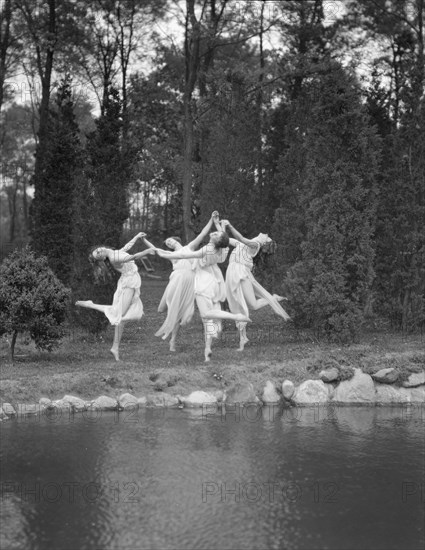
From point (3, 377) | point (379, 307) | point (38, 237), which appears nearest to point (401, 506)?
point (3, 377)

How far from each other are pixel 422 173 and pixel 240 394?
26.4 ft

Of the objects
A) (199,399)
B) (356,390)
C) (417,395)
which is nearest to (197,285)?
(199,399)

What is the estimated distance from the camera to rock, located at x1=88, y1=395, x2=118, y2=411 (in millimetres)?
10469

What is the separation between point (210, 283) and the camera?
516 inches

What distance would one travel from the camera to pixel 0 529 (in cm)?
627

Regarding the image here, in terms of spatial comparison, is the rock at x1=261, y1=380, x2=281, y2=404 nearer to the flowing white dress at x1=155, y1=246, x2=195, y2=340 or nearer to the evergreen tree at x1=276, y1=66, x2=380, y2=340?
the flowing white dress at x1=155, y1=246, x2=195, y2=340

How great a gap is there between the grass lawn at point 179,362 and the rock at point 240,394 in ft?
0.61

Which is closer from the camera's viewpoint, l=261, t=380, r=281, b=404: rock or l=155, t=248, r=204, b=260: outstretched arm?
l=261, t=380, r=281, b=404: rock

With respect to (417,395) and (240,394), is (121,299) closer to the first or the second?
(240,394)

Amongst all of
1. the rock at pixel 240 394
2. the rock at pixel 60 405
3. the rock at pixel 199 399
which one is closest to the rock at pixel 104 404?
the rock at pixel 60 405

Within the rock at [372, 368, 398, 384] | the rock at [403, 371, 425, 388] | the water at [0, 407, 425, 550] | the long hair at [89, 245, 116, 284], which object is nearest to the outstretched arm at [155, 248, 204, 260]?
the long hair at [89, 245, 116, 284]

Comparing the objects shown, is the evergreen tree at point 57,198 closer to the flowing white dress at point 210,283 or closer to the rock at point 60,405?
the flowing white dress at point 210,283

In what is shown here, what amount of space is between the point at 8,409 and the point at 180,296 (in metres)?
4.55

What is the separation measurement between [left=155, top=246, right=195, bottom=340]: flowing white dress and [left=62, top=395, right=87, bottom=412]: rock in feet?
11.2
